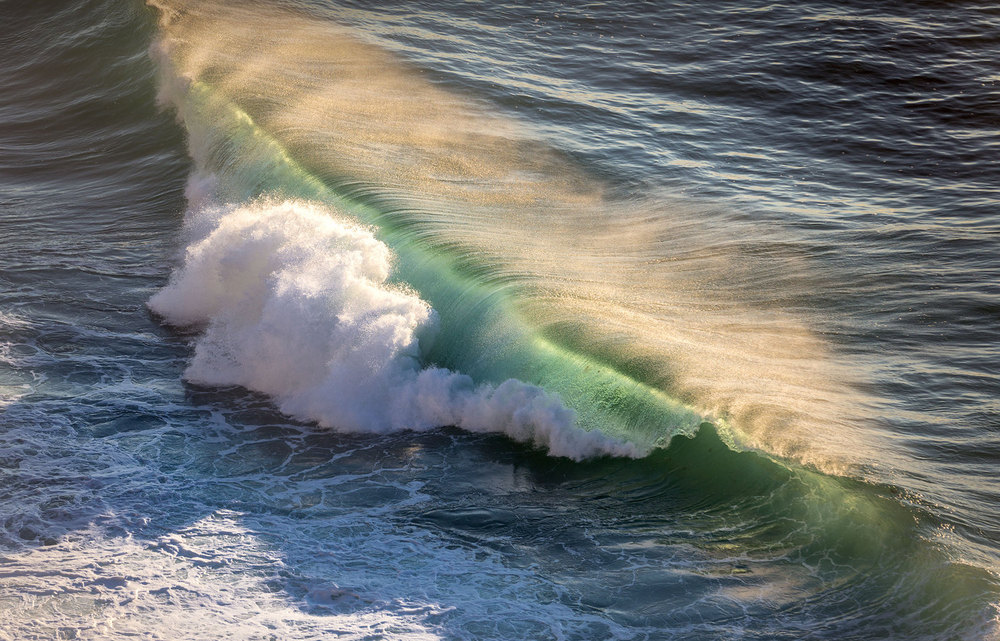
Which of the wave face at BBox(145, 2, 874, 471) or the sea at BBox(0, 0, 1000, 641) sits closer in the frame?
the sea at BBox(0, 0, 1000, 641)

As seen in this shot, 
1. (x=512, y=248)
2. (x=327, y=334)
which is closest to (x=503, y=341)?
(x=327, y=334)

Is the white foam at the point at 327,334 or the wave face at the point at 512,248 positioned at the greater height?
the wave face at the point at 512,248

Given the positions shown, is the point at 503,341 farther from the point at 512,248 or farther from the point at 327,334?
the point at 512,248

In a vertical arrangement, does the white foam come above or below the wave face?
below

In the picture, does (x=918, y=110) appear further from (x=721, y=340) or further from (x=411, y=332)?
(x=411, y=332)

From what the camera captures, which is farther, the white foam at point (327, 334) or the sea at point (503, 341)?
the white foam at point (327, 334)
